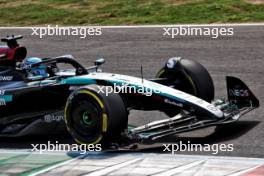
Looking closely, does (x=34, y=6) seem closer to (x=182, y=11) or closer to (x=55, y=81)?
(x=182, y=11)

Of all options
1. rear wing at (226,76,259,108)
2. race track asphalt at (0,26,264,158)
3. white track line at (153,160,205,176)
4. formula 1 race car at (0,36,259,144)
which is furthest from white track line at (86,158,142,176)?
rear wing at (226,76,259,108)

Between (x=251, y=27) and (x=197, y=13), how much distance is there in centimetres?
241

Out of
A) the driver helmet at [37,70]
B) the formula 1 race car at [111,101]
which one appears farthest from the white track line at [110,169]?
the driver helmet at [37,70]

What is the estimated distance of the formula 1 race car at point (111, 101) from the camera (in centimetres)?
891

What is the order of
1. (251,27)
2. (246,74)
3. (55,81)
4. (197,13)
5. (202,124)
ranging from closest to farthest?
(202,124)
(55,81)
(246,74)
(251,27)
(197,13)

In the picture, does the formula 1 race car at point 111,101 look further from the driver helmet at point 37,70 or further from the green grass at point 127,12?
the green grass at point 127,12

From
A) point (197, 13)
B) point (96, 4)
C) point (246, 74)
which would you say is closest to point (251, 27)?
point (197, 13)

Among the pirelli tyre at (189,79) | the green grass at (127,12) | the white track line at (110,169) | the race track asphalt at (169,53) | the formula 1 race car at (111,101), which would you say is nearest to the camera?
the white track line at (110,169)

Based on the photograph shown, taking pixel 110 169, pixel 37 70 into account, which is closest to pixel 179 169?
pixel 110 169

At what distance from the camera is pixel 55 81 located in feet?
32.7

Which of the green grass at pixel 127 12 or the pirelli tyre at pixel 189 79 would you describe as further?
the green grass at pixel 127 12

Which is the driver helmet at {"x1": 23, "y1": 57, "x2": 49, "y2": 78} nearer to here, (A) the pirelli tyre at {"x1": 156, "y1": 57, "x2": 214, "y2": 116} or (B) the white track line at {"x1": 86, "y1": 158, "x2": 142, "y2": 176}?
(A) the pirelli tyre at {"x1": 156, "y1": 57, "x2": 214, "y2": 116}

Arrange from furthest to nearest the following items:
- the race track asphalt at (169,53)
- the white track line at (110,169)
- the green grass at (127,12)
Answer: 1. the green grass at (127,12)
2. the race track asphalt at (169,53)
3. the white track line at (110,169)

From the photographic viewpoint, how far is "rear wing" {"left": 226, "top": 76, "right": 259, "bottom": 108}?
32.1 feet
